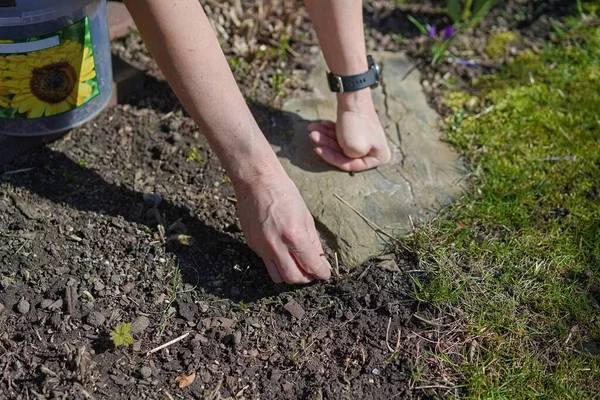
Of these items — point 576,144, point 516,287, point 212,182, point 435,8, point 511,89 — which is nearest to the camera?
point 516,287

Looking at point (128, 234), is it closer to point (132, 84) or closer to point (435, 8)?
point (132, 84)

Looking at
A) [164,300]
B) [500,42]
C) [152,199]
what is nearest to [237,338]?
[164,300]

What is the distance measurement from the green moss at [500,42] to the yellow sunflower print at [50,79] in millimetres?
1829

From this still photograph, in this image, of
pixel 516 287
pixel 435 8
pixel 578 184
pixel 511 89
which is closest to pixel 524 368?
pixel 516 287

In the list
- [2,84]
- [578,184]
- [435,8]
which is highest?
[2,84]

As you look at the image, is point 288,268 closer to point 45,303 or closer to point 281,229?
point 281,229

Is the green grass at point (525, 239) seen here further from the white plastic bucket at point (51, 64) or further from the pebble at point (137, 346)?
the white plastic bucket at point (51, 64)

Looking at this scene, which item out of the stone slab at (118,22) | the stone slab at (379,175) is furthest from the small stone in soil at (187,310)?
the stone slab at (118,22)

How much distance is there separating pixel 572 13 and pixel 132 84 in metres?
2.18

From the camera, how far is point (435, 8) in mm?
3422

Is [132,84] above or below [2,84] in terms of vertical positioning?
below

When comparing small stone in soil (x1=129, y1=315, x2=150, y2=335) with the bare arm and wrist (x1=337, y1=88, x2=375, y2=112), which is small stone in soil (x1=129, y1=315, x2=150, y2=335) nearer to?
the bare arm

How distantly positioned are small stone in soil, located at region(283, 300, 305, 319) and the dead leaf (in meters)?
0.35

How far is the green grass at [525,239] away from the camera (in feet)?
6.58
